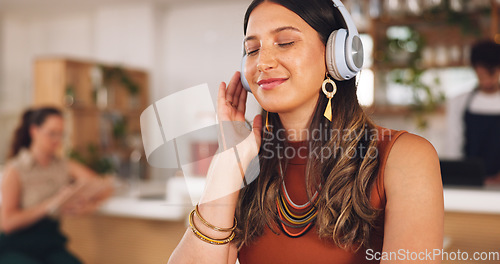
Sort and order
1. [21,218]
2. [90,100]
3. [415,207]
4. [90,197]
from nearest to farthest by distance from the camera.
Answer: [415,207]
[21,218]
[90,197]
[90,100]

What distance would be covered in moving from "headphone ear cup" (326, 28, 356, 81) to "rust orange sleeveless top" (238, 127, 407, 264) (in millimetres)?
156

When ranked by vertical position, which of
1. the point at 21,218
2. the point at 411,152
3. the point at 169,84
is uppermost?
the point at 169,84

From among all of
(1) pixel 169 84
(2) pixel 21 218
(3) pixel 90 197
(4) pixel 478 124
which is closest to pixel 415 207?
(3) pixel 90 197

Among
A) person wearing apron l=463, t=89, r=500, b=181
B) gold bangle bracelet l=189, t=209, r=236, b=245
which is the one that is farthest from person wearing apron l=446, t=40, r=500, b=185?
gold bangle bracelet l=189, t=209, r=236, b=245

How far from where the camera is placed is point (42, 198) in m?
2.95

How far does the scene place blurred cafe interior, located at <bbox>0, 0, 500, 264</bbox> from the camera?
7.00 ft

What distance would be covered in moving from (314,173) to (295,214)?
104mm

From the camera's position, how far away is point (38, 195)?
2922mm

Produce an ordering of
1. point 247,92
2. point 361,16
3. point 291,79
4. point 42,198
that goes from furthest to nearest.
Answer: point 361,16 < point 42,198 < point 247,92 < point 291,79

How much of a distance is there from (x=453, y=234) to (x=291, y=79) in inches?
60.2

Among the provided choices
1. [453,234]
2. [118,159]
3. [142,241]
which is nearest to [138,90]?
[118,159]

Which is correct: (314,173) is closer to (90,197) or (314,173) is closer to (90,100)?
(90,197)

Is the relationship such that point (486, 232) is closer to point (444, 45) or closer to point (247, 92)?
point (247, 92)

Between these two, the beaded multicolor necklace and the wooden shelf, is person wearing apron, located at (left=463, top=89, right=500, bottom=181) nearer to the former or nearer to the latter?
the beaded multicolor necklace
